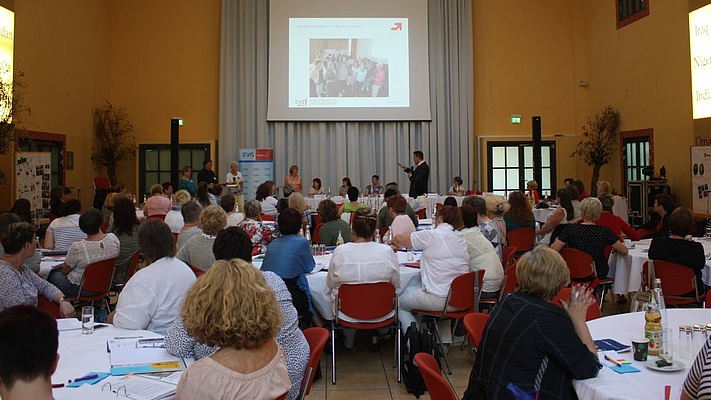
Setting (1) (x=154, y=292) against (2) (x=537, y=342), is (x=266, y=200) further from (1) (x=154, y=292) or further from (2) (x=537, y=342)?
(2) (x=537, y=342)

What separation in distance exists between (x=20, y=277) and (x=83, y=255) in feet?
5.31

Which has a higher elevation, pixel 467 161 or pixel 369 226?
pixel 467 161

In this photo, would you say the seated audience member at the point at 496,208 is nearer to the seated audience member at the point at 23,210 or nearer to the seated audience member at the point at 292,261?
the seated audience member at the point at 292,261

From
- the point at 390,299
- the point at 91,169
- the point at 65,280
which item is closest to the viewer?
the point at 390,299

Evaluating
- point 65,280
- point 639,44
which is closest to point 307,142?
point 639,44

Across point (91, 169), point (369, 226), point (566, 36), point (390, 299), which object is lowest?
point (390, 299)

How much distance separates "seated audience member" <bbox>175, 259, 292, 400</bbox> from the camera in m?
2.07

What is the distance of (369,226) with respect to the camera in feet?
15.5

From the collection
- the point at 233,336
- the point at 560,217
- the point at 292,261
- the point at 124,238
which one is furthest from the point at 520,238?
the point at 233,336

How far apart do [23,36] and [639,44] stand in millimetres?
12382

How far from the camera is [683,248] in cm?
517

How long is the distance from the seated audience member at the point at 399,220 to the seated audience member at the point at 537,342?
375cm

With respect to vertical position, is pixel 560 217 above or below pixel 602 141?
below

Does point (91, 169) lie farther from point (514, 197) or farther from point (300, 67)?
point (514, 197)
